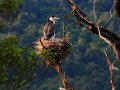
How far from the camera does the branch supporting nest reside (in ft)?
23.2

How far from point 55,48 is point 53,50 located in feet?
0.29

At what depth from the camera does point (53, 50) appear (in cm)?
849

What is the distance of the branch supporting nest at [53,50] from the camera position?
706 cm

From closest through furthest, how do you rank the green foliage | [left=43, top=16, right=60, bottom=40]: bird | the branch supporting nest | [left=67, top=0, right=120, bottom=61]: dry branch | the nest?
[left=67, top=0, right=120, bottom=61]: dry branch, the branch supporting nest, the nest, [left=43, top=16, right=60, bottom=40]: bird, the green foliage

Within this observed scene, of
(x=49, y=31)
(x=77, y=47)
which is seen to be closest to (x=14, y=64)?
(x=49, y=31)

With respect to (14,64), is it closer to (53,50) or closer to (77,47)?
(53,50)

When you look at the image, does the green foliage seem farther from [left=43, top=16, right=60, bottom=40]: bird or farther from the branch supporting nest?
the branch supporting nest

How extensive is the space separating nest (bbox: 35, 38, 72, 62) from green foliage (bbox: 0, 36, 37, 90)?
613cm

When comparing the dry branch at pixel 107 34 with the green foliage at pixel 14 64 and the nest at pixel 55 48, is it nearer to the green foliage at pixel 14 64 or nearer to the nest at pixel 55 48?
the nest at pixel 55 48

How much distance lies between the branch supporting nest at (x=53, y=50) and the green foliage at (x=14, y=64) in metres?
6.17

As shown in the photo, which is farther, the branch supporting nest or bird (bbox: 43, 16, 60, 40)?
bird (bbox: 43, 16, 60, 40)

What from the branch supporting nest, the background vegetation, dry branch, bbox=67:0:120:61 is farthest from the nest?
the background vegetation

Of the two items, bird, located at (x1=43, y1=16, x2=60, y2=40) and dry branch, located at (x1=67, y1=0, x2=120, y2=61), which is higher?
dry branch, located at (x1=67, y1=0, x2=120, y2=61)

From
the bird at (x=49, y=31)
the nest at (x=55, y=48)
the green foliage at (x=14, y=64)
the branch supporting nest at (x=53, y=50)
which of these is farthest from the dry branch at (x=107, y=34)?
the green foliage at (x=14, y=64)
